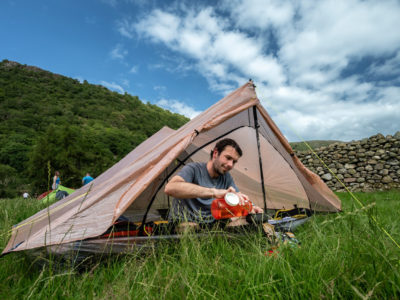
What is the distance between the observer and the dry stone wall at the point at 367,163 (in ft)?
22.0

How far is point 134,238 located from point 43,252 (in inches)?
18.2

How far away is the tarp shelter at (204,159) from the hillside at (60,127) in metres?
5.83

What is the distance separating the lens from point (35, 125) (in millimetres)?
32344

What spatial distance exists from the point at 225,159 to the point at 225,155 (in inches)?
1.4

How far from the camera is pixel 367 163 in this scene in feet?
23.4

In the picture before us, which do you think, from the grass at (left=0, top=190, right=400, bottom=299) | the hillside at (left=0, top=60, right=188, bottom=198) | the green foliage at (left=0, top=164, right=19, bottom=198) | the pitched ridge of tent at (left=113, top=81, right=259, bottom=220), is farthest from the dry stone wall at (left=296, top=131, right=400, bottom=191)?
the green foliage at (left=0, top=164, right=19, bottom=198)

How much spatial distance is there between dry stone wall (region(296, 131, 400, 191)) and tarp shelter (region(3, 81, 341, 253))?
3999 millimetres

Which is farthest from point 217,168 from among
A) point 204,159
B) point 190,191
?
point 204,159

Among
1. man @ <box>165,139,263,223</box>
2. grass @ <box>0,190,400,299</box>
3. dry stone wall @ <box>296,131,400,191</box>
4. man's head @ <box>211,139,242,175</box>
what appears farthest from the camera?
dry stone wall @ <box>296,131,400,191</box>

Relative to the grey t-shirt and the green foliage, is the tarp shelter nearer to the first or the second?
the grey t-shirt

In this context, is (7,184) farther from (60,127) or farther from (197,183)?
(197,183)

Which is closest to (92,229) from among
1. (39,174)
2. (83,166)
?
(39,174)

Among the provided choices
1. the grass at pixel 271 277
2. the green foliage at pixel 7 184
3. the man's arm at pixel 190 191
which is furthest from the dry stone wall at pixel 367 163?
the green foliage at pixel 7 184

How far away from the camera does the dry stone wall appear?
22.0 ft
